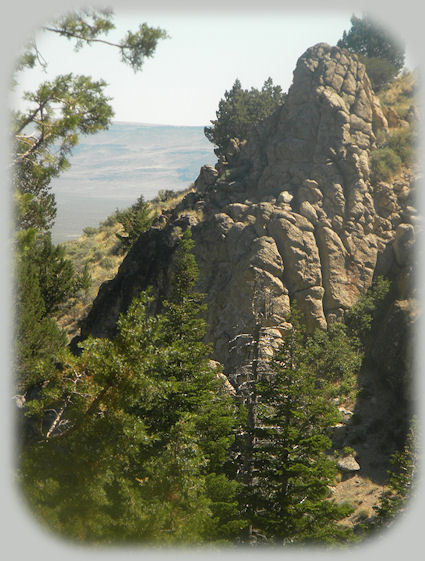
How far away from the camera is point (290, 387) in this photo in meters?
17.3

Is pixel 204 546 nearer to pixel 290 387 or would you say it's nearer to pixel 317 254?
pixel 290 387

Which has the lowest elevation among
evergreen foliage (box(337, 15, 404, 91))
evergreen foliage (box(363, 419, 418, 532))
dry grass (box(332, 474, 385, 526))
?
dry grass (box(332, 474, 385, 526))

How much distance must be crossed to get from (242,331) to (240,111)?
40957 millimetres

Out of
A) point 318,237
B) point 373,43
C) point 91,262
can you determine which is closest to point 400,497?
point 318,237

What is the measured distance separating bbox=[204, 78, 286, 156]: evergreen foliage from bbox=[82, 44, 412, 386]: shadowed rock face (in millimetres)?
14204

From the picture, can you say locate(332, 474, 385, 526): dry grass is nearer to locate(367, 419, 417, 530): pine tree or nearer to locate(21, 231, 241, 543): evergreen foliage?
locate(367, 419, 417, 530): pine tree

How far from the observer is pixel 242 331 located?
103 ft

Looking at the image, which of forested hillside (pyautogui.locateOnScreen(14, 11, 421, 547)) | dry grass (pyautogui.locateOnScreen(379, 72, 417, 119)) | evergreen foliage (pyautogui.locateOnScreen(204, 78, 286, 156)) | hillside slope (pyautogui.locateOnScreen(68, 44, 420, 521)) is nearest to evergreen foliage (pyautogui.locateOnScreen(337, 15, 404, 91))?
forested hillside (pyautogui.locateOnScreen(14, 11, 421, 547))

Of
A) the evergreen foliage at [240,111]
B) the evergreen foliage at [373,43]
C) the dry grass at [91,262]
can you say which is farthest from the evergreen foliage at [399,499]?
the evergreen foliage at [373,43]

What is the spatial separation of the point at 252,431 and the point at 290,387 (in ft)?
8.64

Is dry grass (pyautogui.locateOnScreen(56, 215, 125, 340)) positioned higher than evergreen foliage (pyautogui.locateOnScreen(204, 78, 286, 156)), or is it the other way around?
evergreen foliage (pyautogui.locateOnScreen(204, 78, 286, 156))

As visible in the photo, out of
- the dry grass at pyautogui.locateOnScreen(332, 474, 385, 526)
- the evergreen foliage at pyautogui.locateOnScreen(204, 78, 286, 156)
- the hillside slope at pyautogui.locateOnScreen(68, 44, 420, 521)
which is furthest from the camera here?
the evergreen foliage at pyautogui.locateOnScreen(204, 78, 286, 156)

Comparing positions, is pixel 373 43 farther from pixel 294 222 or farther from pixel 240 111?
pixel 294 222

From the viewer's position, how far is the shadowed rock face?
3416cm
